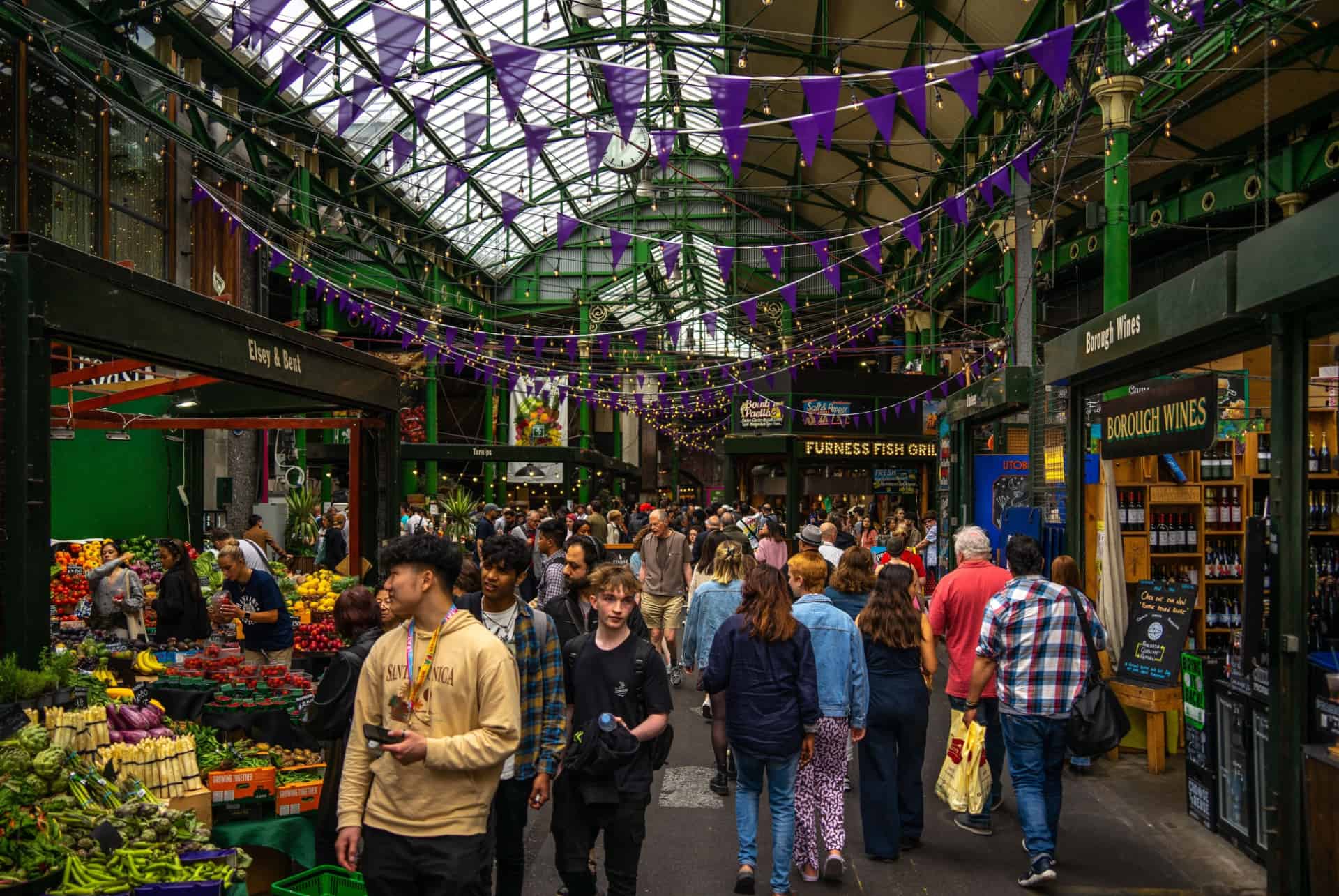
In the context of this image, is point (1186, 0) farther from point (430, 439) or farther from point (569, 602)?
point (430, 439)

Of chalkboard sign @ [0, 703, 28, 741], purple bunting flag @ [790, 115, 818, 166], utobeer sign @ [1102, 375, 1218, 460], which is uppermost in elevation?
purple bunting flag @ [790, 115, 818, 166]

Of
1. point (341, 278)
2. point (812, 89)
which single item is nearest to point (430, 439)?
point (341, 278)

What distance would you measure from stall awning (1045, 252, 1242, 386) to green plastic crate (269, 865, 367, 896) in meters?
5.16

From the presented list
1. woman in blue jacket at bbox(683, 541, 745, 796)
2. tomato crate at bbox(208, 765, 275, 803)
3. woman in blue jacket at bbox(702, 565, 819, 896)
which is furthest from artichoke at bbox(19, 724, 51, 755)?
woman in blue jacket at bbox(683, 541, 745, 796)

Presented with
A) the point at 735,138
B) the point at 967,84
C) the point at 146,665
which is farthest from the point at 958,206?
the point at 146,665

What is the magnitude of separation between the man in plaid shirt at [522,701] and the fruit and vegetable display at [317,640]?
201 inches

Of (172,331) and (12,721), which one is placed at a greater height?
(172,331)

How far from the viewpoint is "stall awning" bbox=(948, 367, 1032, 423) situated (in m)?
10.9

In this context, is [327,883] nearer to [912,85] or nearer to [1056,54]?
[912,85]

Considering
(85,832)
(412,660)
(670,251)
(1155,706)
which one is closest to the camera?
(412,660)

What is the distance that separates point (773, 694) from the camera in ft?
A: 16.9

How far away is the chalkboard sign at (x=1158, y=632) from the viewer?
7652 millimetres

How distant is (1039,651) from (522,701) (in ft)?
9.36

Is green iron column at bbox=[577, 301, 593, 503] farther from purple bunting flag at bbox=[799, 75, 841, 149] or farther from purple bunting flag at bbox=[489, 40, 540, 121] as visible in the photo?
purple bunting flag at bbox=[799, 75, 841, 149]
